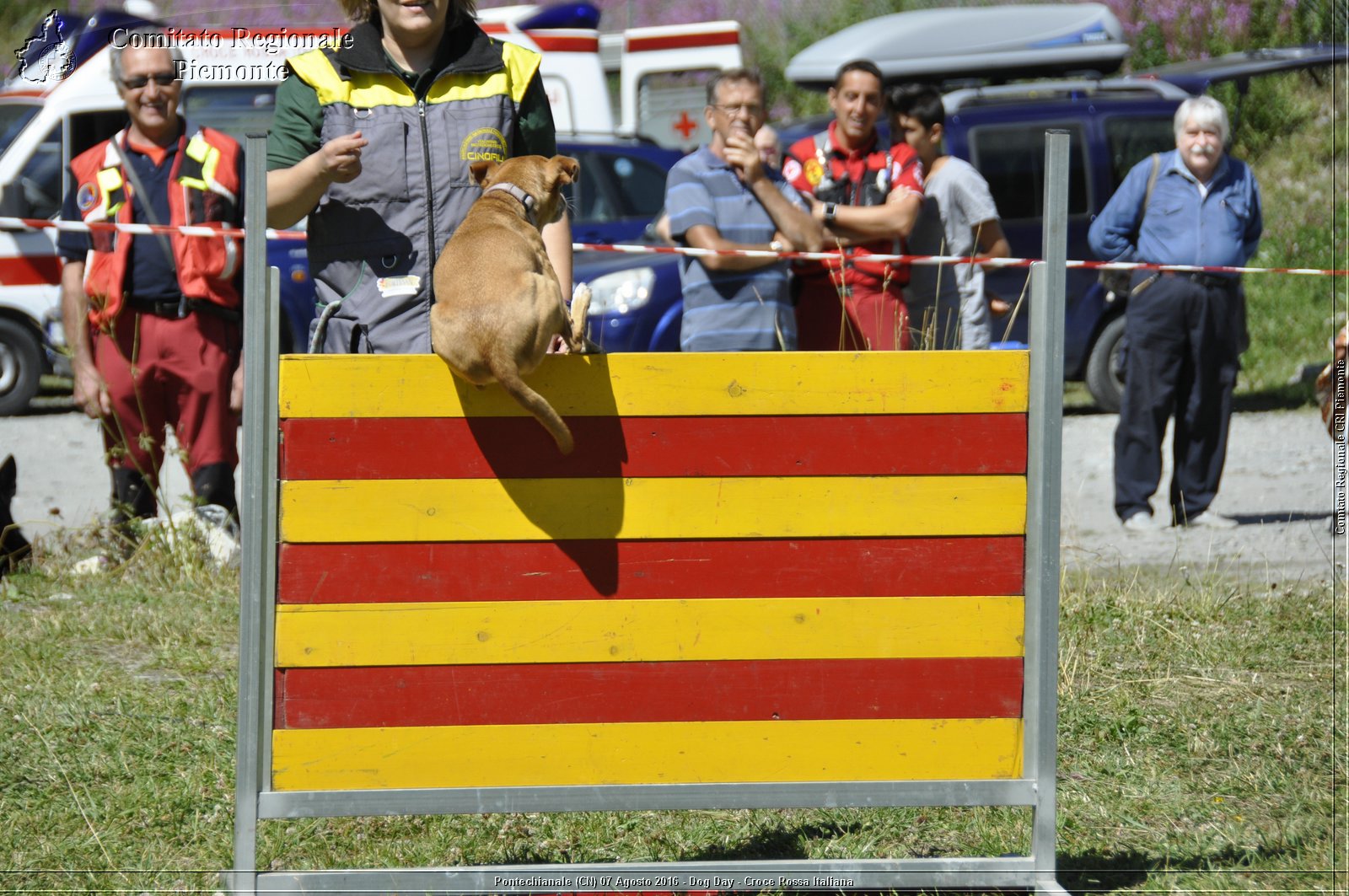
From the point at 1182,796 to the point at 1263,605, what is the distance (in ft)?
5.77

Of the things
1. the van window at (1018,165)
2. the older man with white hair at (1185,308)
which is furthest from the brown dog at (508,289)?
the van window at (1018,165)

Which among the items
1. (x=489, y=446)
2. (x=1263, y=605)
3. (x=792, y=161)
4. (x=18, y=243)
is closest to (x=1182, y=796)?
(x=1263, y=605)

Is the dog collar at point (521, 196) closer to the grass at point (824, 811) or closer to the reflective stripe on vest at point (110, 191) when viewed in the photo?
the grass at point (824, 811)

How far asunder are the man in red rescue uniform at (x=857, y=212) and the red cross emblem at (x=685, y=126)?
9.31 meters

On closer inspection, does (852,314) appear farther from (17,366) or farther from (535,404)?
(17,366)

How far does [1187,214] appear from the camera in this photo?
7090 millimetres

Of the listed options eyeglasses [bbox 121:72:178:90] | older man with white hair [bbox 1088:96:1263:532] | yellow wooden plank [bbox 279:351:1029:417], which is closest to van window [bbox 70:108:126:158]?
eyeglasses [bbox 121:72:178:90]

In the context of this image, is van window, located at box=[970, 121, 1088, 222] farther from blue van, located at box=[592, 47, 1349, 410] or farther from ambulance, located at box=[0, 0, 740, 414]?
ambulance, located at box=[0, 0, 740, 414]

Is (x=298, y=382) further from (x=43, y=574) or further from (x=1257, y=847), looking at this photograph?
(x=43, y=574)

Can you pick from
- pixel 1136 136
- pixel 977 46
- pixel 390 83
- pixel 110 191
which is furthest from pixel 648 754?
pixel 977 46

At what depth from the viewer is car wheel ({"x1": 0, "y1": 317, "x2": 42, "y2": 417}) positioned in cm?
1087

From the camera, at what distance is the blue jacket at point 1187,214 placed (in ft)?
23.3

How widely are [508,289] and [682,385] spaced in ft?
1.46

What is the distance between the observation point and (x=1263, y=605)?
5324mm
